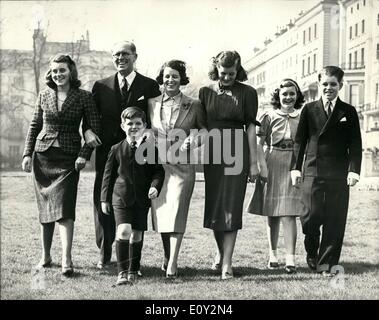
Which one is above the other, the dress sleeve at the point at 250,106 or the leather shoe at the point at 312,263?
the dress sleeve at the point at 250,106

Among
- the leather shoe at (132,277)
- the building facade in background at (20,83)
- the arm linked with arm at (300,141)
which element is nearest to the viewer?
the leather shoe at (132,277)

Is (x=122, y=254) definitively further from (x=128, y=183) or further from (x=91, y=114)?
(x=91, y=114)

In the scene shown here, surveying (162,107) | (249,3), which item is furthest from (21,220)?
(249,3)

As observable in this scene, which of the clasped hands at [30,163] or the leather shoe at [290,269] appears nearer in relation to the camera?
the clasped hands at [30,163]

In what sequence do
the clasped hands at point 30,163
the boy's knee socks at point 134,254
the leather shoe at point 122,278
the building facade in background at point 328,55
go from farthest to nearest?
1. the building facade in background at point 328,55
2. the clasped hands at point 30,163
3. the boy's knee socks at point 134,254
4. the leather shoe at point 122,278

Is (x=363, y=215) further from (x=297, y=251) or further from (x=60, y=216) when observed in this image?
(x=60, y=216)

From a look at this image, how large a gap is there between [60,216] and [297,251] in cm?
293

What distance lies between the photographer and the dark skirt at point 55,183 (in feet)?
18.0

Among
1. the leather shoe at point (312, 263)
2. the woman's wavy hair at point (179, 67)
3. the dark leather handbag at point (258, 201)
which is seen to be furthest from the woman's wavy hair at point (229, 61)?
the leather shoe at point (312, 263)

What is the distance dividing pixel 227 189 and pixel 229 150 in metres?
0.38

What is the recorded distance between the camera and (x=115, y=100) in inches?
223

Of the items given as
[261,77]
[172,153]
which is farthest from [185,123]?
[261,77]

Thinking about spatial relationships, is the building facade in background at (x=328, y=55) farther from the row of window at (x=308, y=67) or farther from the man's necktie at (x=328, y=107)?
the man's necktie at (x=328, y=107)
